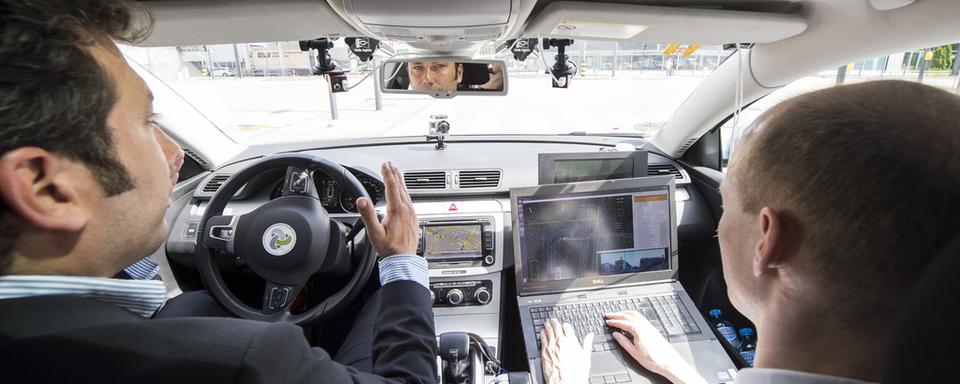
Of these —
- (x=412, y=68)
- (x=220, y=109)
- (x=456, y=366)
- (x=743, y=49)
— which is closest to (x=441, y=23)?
(x=412, y=68)

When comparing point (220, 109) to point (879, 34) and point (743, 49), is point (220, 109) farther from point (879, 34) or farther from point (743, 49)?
point (879, 34)

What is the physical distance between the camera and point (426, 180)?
2918mm

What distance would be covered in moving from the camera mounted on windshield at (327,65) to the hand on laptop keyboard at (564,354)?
1.81m

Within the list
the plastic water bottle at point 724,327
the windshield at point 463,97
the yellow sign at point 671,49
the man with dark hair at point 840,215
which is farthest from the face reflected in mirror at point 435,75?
the plastic water bottle at point 724,327

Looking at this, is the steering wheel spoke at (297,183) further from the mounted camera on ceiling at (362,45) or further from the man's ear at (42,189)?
the man's ear at (42,189)

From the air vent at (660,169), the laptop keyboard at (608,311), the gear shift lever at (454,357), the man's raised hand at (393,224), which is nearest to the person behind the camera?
the man's raised hand at (393,224)

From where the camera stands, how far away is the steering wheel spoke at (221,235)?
195 cm

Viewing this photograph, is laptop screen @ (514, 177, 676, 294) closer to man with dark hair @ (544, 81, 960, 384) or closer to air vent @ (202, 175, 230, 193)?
man with dark hair @ (544, 81, 960, 384)

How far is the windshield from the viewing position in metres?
2.70

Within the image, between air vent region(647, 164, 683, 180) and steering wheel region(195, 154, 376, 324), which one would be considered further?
air vent region(647, 164, 683, 180)

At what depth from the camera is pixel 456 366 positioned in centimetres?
197

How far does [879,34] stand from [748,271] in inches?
66.2

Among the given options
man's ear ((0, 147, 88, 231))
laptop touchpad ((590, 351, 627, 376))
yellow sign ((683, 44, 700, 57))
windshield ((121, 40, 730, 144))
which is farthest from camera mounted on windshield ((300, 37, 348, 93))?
laptop touchpad ((590, 351, 627, 376))

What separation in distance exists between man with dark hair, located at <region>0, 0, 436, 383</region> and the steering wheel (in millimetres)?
902
